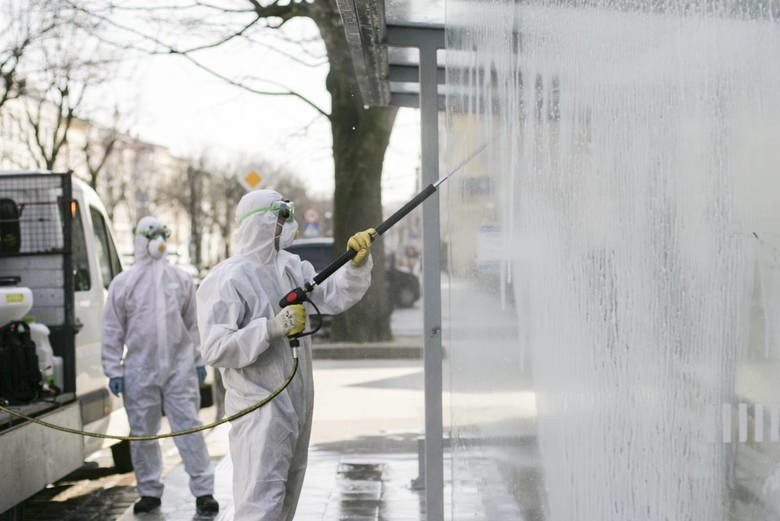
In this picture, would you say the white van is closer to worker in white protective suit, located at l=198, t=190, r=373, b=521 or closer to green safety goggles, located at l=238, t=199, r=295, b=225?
worker in white protective suit, located at l=198, t=190, r=373, b=521

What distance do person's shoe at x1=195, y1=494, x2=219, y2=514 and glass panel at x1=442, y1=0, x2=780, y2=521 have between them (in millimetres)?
3491

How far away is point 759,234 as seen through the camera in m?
1.26

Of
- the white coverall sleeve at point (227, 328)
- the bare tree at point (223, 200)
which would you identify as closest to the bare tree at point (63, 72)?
the white coverall sleeve at point (227, 328)

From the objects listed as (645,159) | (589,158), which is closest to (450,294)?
(589,158)

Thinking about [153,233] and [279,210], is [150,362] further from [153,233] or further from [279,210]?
[279,210]

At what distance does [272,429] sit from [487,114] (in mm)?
1542

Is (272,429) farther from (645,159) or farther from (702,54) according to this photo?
(702,54)

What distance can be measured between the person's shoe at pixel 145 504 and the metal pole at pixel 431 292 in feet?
7.06

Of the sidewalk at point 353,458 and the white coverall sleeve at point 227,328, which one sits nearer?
the white coverall sleeve at point 227,328

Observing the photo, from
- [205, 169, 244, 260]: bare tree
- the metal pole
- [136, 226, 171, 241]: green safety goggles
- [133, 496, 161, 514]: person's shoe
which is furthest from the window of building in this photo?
[205, 169, 244, 260]: bare tree

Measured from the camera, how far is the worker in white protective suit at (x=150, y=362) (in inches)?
251

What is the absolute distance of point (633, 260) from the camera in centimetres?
171

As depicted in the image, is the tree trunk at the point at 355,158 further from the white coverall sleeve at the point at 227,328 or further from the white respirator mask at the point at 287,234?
the white coverall sleeve at the point at 227,328

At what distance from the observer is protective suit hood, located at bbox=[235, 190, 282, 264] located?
13.9 ft
